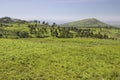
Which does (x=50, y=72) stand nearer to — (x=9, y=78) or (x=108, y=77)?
(x=9, y=78)

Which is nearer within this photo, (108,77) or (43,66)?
(108,77)

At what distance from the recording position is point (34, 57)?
48.8 metres

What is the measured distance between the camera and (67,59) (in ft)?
158

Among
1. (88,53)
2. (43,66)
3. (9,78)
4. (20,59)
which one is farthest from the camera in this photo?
(88,53)

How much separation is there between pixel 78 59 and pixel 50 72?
11057 mm

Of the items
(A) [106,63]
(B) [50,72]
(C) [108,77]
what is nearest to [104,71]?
(C) [108,77]

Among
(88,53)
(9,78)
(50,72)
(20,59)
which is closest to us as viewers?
(9,78)

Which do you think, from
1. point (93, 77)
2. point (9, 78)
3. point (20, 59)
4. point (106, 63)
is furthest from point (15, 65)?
point (106, 63)

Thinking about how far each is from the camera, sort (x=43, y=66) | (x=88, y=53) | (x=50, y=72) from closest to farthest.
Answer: (x=50, y=72), (x=43, y=66), (x=88, y=53)

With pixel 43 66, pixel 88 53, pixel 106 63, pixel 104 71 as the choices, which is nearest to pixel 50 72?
pixel 43 66

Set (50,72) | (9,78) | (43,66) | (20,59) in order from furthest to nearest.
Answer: (20,59), (43,66), (50,72), (9,78)

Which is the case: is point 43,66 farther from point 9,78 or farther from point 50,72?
point 9,78

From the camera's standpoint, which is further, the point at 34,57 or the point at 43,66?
the point at 34,57

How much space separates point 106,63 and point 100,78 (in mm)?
10701
